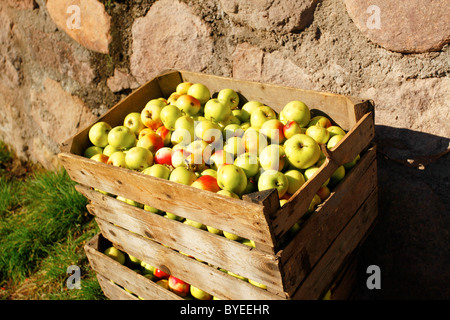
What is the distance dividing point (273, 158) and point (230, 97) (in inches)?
21.0

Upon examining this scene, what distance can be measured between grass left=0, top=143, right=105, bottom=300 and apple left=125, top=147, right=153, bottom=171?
935 millimetres

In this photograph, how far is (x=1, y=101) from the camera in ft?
11.6

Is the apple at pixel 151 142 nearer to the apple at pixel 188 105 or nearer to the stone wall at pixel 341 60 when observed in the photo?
the apple at pixel 188 105

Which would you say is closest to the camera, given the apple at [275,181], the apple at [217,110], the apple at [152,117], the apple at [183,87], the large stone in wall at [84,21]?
the apple at [275,181]

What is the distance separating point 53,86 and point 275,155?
6.96 ft

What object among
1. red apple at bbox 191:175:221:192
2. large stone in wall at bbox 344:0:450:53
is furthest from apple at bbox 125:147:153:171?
large stone in wall at bbox 344:0:450:53

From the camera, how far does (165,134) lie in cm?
202

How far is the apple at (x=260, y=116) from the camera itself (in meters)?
1.89

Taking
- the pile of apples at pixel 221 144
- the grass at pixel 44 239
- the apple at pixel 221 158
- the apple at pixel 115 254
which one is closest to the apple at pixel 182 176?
the pile of apples at pixel 221 144

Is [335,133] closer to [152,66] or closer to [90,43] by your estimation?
[152,66]

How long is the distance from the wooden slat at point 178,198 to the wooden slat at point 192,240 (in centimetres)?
7

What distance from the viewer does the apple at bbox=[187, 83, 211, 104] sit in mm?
2093
